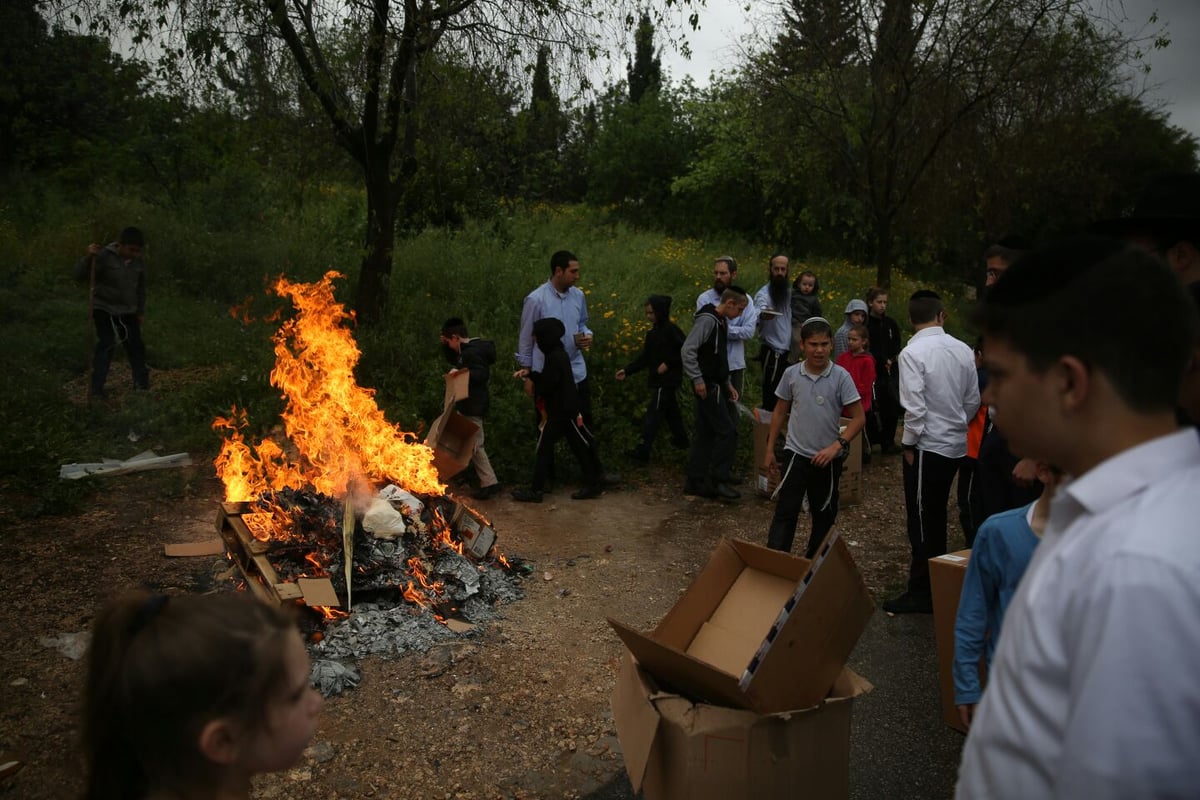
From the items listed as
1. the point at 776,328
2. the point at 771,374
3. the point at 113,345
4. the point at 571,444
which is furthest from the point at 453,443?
the point at 113,345

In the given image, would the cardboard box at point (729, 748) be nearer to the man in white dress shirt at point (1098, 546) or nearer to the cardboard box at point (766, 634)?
the cardboard box at point (766, 634)

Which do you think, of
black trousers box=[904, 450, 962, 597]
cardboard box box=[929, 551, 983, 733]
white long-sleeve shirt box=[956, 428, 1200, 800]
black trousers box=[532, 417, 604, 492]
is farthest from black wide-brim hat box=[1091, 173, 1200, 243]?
black trousers box=[532, 417, 604, 492]

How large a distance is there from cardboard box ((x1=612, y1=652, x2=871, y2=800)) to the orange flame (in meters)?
3.79

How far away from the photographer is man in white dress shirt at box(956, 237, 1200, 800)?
3.67ft

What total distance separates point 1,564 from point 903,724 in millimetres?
6385

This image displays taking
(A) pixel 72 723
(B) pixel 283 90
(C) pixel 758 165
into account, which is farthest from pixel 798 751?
(C) pixel 758 165

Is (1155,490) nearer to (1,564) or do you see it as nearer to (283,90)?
(1,564)

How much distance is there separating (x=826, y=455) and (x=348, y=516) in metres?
3.40

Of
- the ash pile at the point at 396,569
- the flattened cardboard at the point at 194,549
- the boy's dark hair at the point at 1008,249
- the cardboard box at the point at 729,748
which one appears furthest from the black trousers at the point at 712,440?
the cardboard box at the point at 729,748

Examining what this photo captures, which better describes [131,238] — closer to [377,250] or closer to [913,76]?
[377,250]

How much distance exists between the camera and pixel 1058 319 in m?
1.40

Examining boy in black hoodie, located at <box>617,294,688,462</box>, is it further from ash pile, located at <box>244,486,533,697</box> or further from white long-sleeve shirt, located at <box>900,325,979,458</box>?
white long-sleeve shirt, located at <box>900,325,979,458</box>

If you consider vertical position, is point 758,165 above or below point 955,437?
above

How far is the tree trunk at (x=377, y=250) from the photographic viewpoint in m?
11.1
